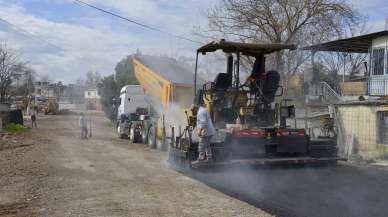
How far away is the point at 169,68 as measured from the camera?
62.7 feet

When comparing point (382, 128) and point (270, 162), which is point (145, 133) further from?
point (270, 162)

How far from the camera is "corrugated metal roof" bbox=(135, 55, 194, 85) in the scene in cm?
1755

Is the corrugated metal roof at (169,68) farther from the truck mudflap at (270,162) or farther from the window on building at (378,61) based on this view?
the window on building at (378,61)

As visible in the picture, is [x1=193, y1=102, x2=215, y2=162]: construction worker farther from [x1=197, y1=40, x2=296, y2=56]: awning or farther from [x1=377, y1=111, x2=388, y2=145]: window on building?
[x1=377, y1=111, x2=388, y2=145]: window on building

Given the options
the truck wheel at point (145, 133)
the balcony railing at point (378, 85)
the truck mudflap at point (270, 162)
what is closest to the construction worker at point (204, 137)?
the truck mudflap at point (270, 162)

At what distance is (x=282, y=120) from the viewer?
36.7 ft

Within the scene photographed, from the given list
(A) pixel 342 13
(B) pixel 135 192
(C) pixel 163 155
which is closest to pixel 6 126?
(C) pixel 163 155

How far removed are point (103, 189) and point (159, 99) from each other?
Result: 8925 mm

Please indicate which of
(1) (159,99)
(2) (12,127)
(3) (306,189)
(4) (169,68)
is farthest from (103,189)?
(2) (12,127)

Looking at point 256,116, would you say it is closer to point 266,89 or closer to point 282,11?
point 266,89

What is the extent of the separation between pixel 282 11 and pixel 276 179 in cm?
1429

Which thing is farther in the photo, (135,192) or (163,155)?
(163,155)

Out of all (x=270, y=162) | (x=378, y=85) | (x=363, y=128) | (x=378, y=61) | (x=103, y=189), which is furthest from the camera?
(x=378, y=61)

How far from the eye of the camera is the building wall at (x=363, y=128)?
59.1 ft
